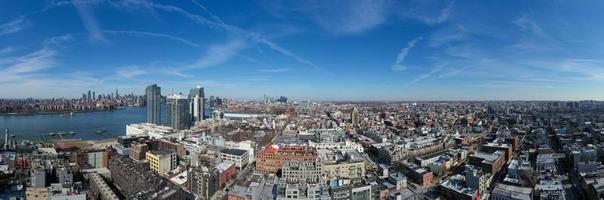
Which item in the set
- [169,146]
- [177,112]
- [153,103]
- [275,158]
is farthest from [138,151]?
[153,103]

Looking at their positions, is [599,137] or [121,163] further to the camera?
[599,137]

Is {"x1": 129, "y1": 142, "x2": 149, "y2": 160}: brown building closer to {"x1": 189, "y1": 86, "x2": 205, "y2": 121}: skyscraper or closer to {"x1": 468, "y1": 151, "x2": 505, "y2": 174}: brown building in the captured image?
{"x1": 468, "y1": 151, "x2": 505, "y2": 174}: brown building

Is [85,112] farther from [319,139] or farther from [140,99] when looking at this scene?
[319,139]

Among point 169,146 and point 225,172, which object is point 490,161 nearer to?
point 225,172

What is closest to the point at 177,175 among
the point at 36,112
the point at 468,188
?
the point at 468,188

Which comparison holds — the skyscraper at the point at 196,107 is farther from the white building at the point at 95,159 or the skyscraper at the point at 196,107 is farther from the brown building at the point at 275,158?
the brown building at the point at 275,158

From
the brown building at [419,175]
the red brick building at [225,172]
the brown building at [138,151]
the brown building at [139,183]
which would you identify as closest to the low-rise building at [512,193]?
the brown building at [419,175]
